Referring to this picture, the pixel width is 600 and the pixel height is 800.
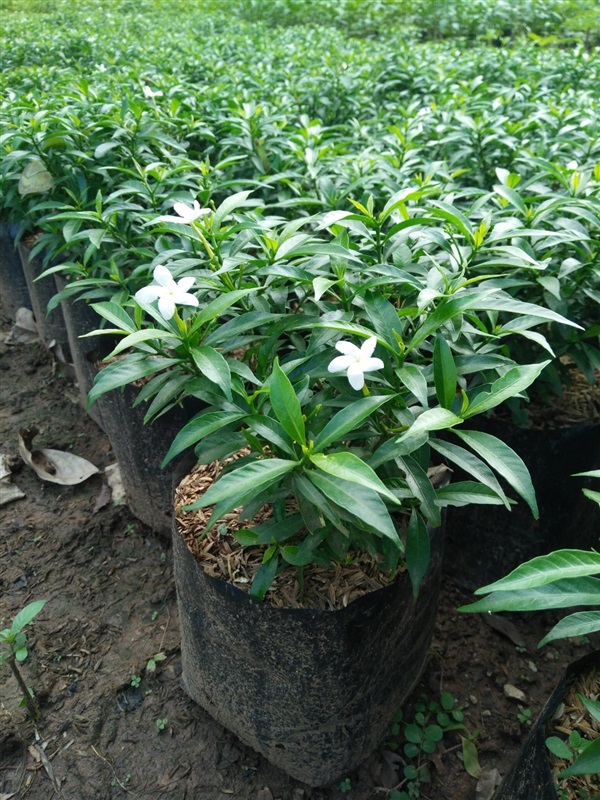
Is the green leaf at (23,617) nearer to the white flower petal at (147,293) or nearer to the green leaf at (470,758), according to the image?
the white flower petal at (147,293)

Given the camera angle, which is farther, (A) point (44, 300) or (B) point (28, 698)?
(A) point (44, 300)

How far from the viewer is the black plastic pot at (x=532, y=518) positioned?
1.99m

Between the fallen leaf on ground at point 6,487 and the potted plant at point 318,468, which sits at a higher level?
the potted plant at point 318,468

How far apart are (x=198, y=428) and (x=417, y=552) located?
512 mm

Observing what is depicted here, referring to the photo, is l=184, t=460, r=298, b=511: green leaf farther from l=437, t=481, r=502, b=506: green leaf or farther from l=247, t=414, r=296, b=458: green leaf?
l=437, t=481, r=502, b=506: green leaf

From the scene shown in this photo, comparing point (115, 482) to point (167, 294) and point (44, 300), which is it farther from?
point (167, 294)

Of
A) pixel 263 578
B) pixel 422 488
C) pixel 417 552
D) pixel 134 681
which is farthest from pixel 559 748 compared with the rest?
pixel 134 681

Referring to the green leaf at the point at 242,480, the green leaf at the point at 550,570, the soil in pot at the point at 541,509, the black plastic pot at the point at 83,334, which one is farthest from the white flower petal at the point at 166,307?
the black plastic pot at the point at 83,334

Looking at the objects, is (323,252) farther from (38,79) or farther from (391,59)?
(391,59)

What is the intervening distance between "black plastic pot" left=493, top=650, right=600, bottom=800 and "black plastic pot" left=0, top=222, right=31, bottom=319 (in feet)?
10.9

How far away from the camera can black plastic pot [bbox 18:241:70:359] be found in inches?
127

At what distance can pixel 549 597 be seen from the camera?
1003 millimetres

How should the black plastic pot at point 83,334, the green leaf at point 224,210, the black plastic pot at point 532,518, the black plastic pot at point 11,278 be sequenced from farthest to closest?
the black plastic pot at point 11,278
the black plastic pot at point 83,334
the black plastic pot at point 532,518
the green leaf at point 224,210

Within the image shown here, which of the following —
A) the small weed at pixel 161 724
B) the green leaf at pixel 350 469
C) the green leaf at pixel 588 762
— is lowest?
the small weed at pixel 161 724
